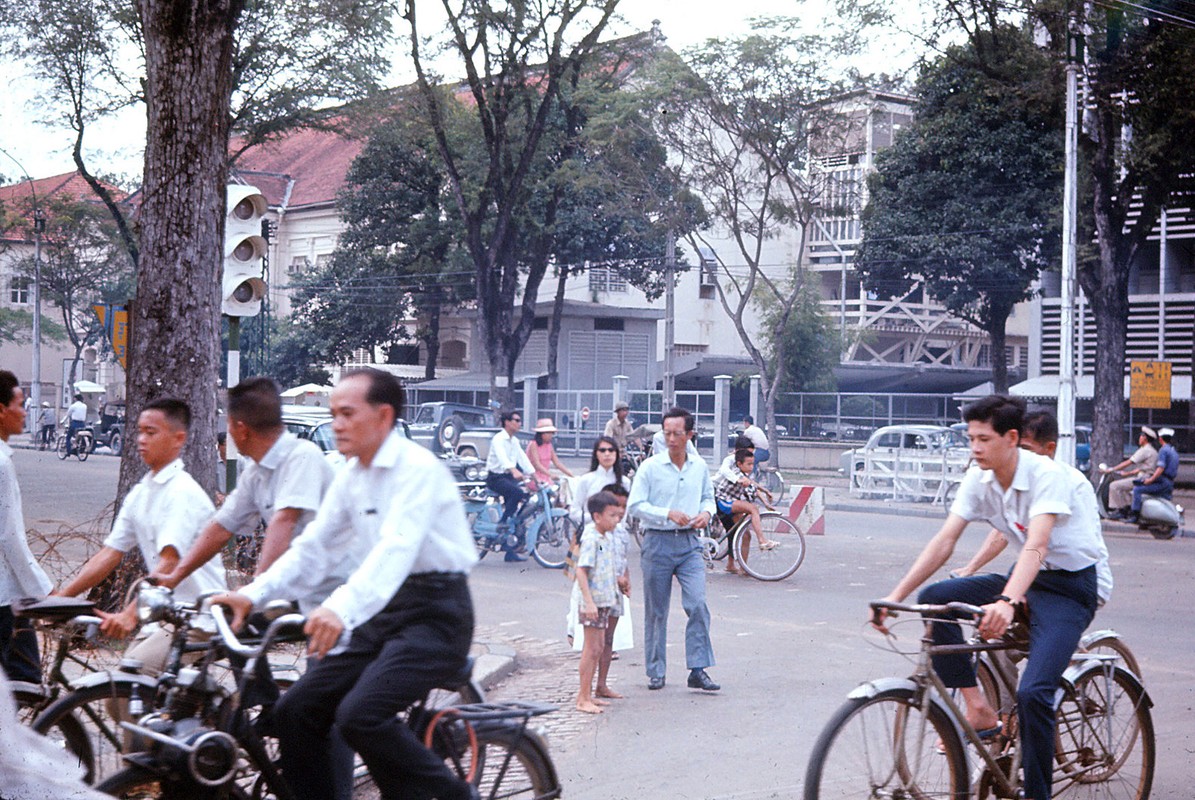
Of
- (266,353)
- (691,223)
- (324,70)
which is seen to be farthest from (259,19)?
(266,353)

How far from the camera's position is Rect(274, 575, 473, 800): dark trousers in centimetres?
388

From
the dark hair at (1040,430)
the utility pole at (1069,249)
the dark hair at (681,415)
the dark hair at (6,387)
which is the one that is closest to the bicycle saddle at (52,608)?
the dark hair at (6,387)

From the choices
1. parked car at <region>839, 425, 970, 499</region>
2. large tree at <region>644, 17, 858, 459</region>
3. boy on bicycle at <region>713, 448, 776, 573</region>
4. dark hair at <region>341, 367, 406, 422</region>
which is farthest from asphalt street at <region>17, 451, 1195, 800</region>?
large tree at <region>644, 17, 858, 459</region>

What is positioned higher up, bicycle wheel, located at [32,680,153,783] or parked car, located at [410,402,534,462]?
parked car, located at [410,402,534,462]

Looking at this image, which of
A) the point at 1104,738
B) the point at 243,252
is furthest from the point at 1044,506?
the point at 243,252

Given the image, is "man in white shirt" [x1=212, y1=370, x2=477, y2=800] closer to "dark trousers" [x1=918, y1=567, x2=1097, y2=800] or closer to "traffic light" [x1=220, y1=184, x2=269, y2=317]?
"dark trousers" [x1=918, y1=567, x2=1097, y2=800]

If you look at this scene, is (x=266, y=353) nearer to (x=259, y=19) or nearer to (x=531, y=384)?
(x=531, y=384)

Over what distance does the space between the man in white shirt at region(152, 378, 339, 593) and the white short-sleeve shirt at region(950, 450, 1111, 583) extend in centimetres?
237

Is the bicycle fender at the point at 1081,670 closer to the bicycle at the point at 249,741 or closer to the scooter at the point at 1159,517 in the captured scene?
the bicycle at the point at 249,741

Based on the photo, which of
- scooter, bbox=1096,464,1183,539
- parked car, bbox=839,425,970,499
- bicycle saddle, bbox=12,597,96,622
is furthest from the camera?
parked car, bbox=839,425,970,499

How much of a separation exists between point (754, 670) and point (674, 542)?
1.19 metres

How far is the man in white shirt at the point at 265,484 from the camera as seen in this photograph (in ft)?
15.8

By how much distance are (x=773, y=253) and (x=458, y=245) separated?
16232 millimetres

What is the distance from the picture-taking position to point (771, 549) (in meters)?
14.3
